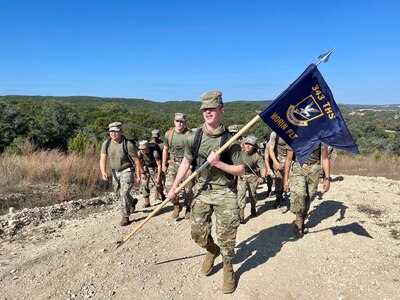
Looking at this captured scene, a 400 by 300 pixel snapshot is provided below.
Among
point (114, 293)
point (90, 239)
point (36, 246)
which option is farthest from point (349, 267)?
point (36, 246)

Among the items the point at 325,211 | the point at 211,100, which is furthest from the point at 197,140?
the point at 325,211

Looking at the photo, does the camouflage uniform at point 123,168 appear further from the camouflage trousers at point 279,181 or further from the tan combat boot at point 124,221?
the camouflage trousers at point 279,181

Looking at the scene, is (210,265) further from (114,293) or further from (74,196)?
(74,196)

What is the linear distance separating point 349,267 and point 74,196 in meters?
7.23

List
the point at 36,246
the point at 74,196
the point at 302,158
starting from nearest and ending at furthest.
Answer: the point at 302,158, the point at 36,246, the point at 74,196

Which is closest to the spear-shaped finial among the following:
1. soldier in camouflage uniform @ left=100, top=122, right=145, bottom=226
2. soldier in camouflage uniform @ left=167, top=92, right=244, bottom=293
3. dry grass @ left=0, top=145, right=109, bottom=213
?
soldier in camouflage uniform @ left=167, top=92, right=244, bottom=293

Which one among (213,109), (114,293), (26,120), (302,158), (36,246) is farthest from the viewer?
(26,120)

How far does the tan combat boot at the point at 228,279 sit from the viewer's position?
383 centimetres

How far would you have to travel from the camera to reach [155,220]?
6.70 meters

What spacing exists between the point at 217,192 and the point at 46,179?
8058mm

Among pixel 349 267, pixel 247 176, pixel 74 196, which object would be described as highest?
pixel 247 176

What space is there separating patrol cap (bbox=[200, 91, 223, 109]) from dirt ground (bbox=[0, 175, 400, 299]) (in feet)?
7.42

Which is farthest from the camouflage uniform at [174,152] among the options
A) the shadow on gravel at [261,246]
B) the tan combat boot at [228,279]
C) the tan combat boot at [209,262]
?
the tan combat boot at [228,279]

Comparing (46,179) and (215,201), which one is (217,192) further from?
(46,179)
